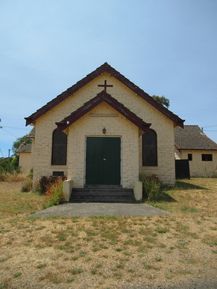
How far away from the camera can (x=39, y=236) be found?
22.9 feet

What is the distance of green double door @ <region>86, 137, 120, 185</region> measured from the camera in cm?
1401

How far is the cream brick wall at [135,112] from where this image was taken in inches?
674

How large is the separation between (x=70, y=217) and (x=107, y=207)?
205 cm

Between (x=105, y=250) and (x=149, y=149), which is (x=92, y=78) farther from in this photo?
(x=105, y=250)

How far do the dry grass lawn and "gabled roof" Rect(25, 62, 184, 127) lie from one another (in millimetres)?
8371

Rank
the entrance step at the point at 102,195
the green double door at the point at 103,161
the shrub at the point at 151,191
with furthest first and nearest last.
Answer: the green double door at the point at 103,161 < the shrub at the point at 151,191 < the entrance step at the point at 102,195

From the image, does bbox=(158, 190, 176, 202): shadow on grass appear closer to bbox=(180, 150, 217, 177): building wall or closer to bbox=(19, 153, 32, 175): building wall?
bbox=(180, 150, 217, 177): building wall

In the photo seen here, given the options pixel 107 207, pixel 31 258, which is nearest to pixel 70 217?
pixel 107 207

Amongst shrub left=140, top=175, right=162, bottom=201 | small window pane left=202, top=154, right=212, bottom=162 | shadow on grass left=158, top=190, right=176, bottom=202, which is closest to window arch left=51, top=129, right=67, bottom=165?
shrub left=140, top=175, right=162, bottom=201

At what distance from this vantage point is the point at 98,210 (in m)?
10.2

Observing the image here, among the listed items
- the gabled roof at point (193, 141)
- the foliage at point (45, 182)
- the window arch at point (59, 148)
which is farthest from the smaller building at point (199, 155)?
the foliage at point (45, 182)

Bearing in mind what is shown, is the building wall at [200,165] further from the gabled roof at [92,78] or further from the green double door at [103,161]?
the green double door at [103,161]

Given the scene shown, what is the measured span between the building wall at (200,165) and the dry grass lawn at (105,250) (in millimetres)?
20621

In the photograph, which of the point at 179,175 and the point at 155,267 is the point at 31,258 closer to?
the point at 155,267
